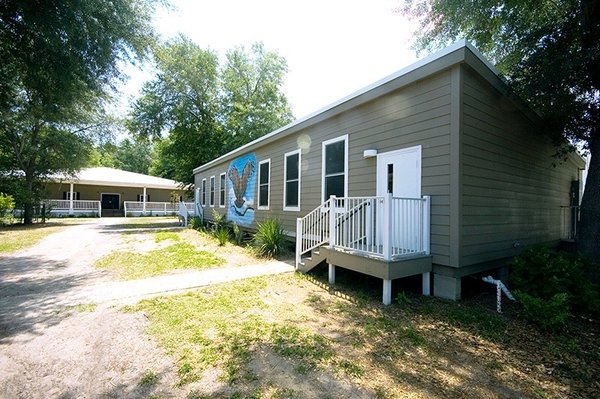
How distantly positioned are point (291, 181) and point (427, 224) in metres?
4.79

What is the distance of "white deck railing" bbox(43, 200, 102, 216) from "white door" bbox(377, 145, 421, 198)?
2635cm

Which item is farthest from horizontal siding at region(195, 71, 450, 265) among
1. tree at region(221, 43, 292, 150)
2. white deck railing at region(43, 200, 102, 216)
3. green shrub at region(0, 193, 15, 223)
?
white deck railing at region(43, 200, 102, 216)

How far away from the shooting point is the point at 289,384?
8.20 ft

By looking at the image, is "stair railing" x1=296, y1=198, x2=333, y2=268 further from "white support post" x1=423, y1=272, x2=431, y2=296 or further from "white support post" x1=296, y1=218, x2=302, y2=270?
"white support post" x1=423, y1=272, x2=431, y2=296

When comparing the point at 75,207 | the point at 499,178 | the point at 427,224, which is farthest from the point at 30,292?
the point at 75,207

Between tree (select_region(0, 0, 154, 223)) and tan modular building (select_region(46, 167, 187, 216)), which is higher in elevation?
tree (select_region(0, 0, 154, 223))

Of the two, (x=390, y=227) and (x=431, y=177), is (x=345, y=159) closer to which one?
(x=431, y=177)

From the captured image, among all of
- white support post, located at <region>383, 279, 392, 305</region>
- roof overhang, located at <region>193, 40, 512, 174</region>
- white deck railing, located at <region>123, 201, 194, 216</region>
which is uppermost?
roof overhang, located at <region>193, 40, 512, 174</region>

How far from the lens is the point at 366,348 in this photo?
316 centimetres

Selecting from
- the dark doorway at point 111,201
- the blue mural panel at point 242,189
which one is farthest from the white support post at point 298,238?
the dark doorway at point 111,201

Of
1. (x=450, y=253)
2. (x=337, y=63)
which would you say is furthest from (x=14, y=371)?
(x=337, y=63)

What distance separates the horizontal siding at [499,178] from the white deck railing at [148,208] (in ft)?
90.2

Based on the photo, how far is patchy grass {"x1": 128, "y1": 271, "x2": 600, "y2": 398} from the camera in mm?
2520

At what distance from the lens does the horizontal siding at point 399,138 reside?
4.74 metres
